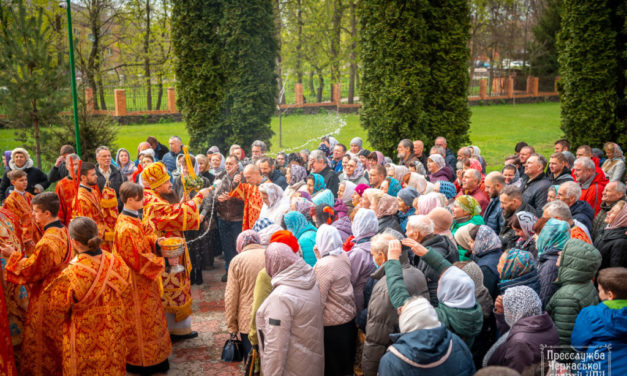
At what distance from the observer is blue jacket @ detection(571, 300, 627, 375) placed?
135 inches

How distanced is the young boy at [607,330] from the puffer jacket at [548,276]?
787 millimetres

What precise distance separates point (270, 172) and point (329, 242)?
13.4 feet

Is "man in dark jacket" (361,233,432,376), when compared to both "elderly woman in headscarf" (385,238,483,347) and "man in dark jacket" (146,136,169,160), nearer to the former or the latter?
"elderly woman in headscarf" (385,238,483,347)

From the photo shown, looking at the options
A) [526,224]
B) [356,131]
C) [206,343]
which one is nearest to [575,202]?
[526,224]

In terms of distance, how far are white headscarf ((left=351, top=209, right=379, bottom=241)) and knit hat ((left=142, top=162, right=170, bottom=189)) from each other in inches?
101

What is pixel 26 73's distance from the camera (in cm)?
1122

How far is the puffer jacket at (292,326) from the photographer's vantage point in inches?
158

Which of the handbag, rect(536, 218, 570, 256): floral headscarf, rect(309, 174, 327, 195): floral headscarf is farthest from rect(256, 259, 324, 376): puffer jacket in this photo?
rect(309, 174, 327, 195): floral headscarf

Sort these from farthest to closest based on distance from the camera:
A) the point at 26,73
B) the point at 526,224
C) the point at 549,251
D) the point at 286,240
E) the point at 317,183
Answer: the point at 26,73 → the point at 317,183 → the point at 526,224 → the point at 549,251 → the point at 286,240

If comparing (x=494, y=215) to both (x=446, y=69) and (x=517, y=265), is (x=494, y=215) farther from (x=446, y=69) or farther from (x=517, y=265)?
(x=446, y=69)

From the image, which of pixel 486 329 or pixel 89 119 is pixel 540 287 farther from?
pixel 89 119

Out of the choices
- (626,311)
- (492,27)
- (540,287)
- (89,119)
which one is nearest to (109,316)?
(540,287)

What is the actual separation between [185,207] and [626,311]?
468cm

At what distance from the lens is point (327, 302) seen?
462cm
